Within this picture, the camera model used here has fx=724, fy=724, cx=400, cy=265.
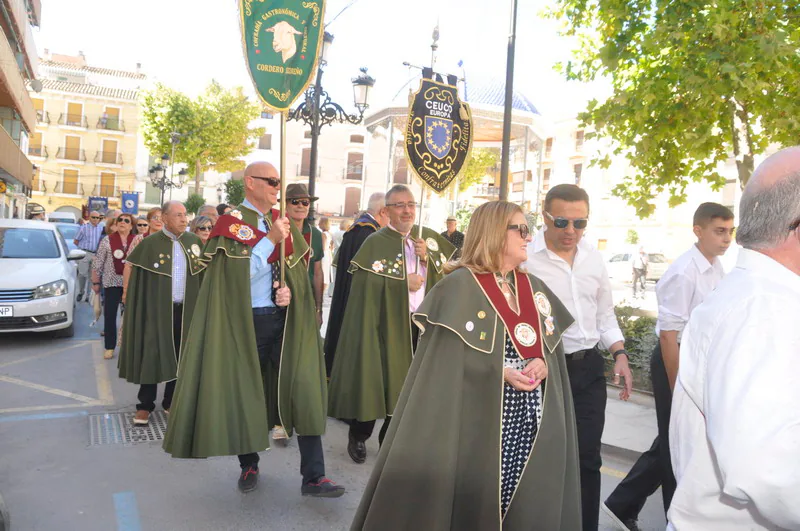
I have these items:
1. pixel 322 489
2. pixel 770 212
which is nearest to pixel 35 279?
pixel 322 489

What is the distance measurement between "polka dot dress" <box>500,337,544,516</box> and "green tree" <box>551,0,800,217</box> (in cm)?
461

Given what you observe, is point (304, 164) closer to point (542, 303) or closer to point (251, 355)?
point (251, 355)

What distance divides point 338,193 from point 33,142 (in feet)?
80.3

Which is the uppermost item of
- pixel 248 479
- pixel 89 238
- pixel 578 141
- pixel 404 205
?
pixel 578 141

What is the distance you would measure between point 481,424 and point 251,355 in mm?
2019

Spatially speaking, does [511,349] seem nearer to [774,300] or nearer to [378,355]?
[774,300]

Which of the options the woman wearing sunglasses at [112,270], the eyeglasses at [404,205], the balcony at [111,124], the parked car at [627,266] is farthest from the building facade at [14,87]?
the balcony at [111,124]

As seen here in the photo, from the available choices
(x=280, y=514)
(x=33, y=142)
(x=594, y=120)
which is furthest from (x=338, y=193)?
(x=280, y=514)

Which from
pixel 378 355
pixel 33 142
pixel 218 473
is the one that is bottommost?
pixel 218 473

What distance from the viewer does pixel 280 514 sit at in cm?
435

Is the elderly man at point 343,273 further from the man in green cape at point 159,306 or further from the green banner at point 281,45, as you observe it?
the green banner at point 281,45

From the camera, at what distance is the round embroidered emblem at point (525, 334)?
125 inches

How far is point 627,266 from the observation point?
32188mm

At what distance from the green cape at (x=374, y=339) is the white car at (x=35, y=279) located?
6.32 metres
